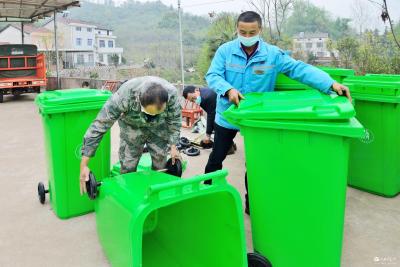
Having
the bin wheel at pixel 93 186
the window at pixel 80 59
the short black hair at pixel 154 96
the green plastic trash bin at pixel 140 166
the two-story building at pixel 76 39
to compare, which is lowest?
the green plastic trash bin at pixel 140 166

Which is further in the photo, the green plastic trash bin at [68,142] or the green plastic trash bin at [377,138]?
the green plastic trash bin at [377,138]

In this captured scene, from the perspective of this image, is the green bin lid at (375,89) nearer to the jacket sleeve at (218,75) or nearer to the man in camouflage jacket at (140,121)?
the jacket sleeve at (218,75)

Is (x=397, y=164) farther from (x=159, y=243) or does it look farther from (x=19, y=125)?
(x=19, y=125)

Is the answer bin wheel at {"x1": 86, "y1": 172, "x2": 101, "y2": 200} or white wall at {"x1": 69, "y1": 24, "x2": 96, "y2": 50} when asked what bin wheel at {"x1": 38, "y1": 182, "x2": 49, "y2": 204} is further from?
white wall at {"x1": 69, "y1": 24, "x2": 96, "y2": 50}

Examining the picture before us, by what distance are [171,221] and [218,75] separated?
1.13 meters

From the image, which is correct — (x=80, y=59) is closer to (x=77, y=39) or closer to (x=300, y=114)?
(x=77, y=39)

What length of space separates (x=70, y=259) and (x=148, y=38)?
73462 mm

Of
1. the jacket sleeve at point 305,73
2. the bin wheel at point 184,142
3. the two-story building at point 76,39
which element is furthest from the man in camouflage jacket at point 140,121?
the two-story building at point 76,39

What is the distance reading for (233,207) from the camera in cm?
222

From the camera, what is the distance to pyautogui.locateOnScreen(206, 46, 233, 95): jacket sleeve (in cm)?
274

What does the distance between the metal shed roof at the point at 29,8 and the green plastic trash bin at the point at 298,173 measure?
1026cm

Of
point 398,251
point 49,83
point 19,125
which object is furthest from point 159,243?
point 49,83

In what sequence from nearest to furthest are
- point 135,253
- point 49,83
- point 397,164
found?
point 135,253, point 397,164, point 49,83

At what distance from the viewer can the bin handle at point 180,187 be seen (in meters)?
1.94
